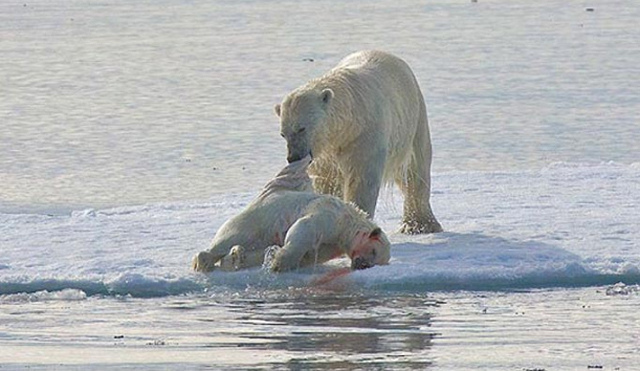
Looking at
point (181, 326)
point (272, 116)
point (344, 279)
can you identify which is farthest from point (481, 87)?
point (181, 326)

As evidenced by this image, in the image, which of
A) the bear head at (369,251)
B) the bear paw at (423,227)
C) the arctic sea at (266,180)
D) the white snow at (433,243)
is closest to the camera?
the arctic sea at (266,180)

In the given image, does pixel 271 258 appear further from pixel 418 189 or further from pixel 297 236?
pixel 418 189

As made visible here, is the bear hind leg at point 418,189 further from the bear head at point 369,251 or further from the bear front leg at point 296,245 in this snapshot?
the bear front leg at point 296,245

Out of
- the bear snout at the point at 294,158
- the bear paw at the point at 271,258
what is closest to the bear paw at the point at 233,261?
the bear paw at the point at 271,258

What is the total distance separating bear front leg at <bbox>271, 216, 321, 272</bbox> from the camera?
27.3ft

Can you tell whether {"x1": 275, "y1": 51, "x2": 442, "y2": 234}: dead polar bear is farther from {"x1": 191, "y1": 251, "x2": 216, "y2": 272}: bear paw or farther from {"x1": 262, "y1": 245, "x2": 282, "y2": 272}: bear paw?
{"x1": 191, "y1": 251, "x2": 216, "y2": 272}: bear paw

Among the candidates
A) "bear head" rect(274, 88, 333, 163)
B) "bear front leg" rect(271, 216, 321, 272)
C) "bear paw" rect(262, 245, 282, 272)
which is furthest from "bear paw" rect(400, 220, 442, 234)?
"bear front leg" rect(271, 216, 321, 272)

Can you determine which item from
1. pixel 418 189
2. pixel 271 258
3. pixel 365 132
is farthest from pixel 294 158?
pixel 418 189

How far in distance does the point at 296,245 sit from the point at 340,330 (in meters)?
1.39

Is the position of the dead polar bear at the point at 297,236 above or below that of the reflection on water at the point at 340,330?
above

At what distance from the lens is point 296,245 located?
833 cm

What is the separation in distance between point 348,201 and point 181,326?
2.28 meters

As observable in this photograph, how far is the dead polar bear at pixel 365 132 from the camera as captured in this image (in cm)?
899

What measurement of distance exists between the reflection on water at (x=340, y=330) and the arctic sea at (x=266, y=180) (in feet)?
0.06
